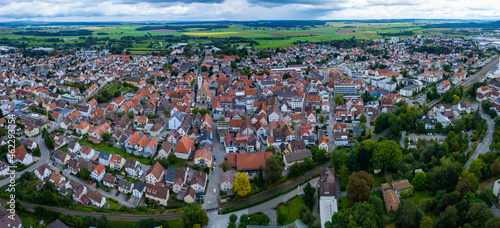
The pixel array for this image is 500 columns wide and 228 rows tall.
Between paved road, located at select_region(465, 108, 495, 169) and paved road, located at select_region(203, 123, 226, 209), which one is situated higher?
paved road, located at select_region(465, 108, 495, 169)

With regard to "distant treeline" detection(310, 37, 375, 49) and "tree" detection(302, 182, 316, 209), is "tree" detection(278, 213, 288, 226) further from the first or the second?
"distant treeline" detection(310, 37, 375, 49)

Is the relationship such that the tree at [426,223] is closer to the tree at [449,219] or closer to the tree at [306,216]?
the tree at [449,219]

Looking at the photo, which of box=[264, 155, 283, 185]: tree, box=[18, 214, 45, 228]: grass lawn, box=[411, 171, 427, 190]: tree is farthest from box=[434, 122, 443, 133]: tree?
box=[18, 214, 45, 228]: grass lawn

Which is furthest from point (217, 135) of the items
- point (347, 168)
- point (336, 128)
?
point (347, 168)

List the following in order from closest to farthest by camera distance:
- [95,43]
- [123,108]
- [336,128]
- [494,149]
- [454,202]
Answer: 1. [454,202]
2. [494,149]
3. [336,128]
4. [123,108]
5. [95,43]

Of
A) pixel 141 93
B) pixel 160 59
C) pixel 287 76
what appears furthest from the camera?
pixel 160 59

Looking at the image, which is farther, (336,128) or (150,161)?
(336,128)

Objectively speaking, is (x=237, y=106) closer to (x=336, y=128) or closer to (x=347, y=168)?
(x=336, y=128)
